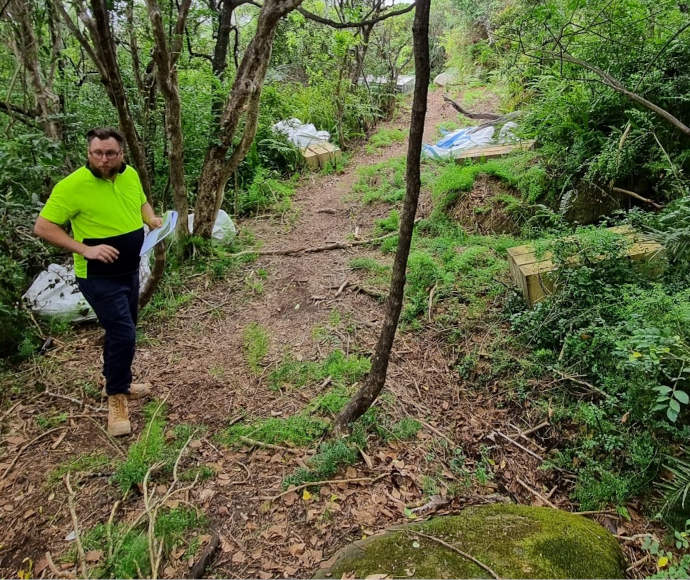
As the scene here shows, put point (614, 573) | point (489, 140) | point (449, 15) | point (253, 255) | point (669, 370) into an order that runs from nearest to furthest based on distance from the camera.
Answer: point (614, 573)
point (669, 370)
point (253, 255)
point (489, 140)
point (449, 15)

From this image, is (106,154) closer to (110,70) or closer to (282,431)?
(110,70)

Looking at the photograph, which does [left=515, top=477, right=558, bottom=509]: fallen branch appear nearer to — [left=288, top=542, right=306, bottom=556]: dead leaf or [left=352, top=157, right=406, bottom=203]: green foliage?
[left=288, top=542, right=306, bottom=556]: dead leaf

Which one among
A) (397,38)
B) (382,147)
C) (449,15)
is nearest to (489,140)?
(382,147)

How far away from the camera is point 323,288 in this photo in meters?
4.86

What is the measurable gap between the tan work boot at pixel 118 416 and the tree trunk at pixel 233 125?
2.73 m

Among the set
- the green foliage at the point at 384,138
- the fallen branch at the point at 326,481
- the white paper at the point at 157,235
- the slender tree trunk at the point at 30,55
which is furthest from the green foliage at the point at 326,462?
the green foliage at the point at 384,138

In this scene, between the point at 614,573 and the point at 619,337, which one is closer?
the point at 614,573

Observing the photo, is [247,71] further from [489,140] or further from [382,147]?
[382,147]

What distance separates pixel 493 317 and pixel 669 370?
5.22 feet

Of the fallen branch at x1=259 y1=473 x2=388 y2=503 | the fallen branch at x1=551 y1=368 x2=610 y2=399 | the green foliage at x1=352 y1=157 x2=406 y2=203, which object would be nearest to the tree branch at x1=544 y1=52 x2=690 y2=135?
the fallen branch at x1=551 y1=368 x2=610 y2=399

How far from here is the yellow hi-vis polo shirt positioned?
2648 mm

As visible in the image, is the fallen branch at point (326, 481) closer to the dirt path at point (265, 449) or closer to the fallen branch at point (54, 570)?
the dirt path at point (265, 449)

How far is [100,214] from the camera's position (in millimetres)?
2773

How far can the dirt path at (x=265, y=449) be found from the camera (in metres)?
2.30
